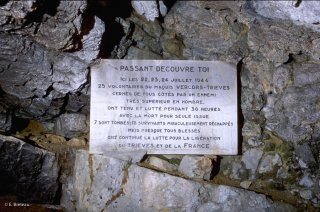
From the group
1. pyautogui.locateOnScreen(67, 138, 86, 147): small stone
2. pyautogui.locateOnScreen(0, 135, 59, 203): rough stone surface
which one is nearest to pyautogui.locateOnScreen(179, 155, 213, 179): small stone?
pyautogui.locateOnScreen(67, 138, 86, 147): small stone

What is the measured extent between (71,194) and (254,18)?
2.93 meters

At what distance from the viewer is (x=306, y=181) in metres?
3.45

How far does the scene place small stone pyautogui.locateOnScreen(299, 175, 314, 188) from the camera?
3.43 meters

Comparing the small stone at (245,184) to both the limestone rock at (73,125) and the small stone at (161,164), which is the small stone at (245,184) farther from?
the limestone rock at (73,125)

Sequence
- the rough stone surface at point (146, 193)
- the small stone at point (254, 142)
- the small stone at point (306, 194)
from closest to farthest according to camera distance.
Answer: the rough stone surface at point (146, 193)
the small stone at point (306, 194)
the small stone at point (254, 142)

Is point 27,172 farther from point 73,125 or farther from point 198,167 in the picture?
point 198,167

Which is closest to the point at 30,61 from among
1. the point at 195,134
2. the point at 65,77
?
the point at 65,77

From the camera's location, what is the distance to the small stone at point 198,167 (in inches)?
133

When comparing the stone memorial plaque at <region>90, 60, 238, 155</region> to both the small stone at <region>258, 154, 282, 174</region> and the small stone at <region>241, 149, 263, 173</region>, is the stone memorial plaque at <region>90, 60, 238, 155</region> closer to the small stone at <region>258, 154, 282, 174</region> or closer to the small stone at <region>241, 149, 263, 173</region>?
the small stone at <region>241, 149, 263, 173</region>

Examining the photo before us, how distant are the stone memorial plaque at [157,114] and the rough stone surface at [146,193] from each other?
25 centimetres

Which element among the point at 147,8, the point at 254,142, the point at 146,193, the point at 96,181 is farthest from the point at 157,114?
the point at 147,8

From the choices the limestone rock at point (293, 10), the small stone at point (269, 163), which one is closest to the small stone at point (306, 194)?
the small stone at point (269, 163)

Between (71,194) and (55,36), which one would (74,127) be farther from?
(55,36)

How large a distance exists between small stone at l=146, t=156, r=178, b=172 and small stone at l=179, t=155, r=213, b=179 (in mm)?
130
